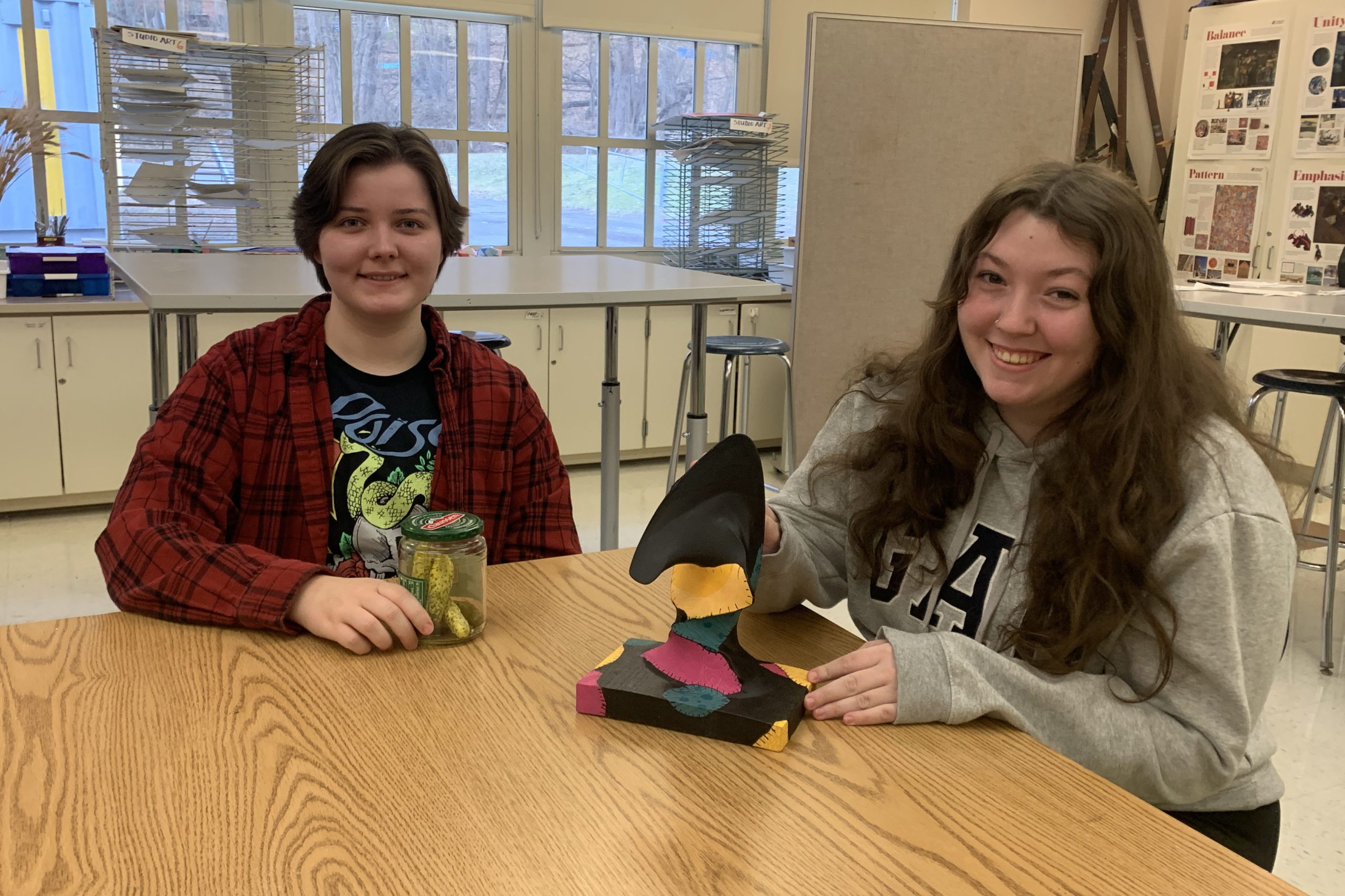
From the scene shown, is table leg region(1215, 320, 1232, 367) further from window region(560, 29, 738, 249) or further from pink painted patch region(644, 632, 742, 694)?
pink painted patch region(644, 632, 742, 694)

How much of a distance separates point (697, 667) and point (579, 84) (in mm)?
4382

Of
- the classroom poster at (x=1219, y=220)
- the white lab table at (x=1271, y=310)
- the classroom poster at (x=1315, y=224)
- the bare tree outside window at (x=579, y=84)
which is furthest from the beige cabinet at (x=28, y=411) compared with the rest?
the classroom poster at (x=1315, y=224)

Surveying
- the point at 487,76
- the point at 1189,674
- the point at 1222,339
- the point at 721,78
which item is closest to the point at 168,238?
the point at 487,76

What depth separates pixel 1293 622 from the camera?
10.7ft

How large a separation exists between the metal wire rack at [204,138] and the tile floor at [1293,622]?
1.14m

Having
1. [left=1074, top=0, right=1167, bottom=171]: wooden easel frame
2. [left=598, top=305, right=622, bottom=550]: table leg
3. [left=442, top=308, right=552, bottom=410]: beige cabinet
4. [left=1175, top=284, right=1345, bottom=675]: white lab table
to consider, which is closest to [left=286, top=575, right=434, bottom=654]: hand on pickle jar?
[left=598, top=305, right=622, bottom=550]: table leg

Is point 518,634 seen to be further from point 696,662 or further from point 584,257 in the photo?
point 584,257

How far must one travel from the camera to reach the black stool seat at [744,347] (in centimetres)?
364

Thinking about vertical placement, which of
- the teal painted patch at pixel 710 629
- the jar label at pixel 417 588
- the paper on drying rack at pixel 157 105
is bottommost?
the jar label at pixel 417 588

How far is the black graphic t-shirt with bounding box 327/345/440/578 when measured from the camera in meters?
1.45

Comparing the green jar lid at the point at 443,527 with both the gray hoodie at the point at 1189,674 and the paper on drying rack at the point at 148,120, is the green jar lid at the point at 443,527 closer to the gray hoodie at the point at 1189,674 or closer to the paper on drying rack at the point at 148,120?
the gray hoodie at the point at 1189,674

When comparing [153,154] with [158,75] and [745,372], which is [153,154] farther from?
[745,372]

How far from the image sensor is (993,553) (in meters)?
1.18

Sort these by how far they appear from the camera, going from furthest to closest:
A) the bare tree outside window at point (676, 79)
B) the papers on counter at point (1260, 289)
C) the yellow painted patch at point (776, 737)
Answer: the bare tree outside window at point (676, 79), the papers on counter at point (1260, 289), the yellow painted patch at point (776, 737)
